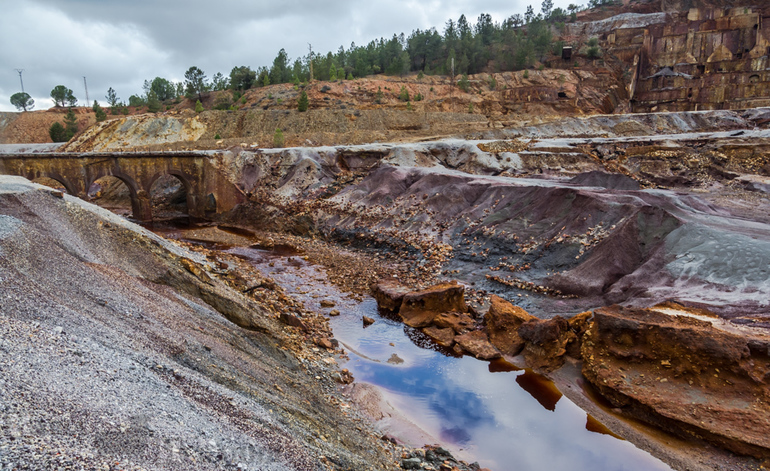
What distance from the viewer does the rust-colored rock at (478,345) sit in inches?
427

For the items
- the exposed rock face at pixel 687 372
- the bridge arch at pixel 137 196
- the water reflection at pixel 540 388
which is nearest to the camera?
the exposed rock face at pixel 687 372

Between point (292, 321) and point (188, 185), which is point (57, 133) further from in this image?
→ point (292, 321)

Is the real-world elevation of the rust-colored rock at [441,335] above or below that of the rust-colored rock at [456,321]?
below

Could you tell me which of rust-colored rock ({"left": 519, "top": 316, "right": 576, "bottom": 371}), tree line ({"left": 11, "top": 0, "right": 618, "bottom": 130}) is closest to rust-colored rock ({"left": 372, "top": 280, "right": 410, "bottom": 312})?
rust-colored rock ({"left": 519, "top": 316, "right": 576, "bottom": 371})

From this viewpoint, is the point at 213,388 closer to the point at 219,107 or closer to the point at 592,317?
the point at 592,317

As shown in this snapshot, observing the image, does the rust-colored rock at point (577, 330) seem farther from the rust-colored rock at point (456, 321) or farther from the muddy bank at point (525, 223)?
the rust-colored rock at point (456, 321)

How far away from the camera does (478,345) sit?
11.1 m

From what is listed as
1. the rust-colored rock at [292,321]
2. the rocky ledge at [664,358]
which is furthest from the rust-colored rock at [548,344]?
the rust-colored rock at [292,321]

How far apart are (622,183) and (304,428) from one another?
19310 mm

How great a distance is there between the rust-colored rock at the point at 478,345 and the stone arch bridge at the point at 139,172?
21491 mm

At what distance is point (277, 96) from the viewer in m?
55.5

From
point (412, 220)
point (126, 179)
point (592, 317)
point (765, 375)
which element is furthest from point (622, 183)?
point (126, 179)

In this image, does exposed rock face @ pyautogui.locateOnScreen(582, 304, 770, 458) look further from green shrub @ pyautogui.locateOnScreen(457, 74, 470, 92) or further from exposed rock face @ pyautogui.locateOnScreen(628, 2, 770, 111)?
green shrub @ pyautogui.locateOnScreen(457, 74, 470, 92)

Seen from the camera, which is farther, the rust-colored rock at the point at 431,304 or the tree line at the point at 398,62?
the tree line at the point at 398,62
